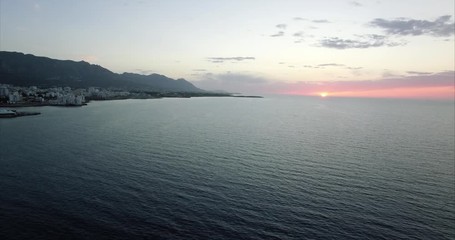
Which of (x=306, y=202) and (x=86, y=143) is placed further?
(x=86, y=143)

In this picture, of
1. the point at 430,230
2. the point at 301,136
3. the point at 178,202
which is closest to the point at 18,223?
the point at 178,202

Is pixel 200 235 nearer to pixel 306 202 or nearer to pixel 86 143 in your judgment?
pixel 306 202

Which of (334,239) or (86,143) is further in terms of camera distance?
(86,143)

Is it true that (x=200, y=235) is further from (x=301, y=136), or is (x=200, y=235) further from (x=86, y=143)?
(x=301, y=136)

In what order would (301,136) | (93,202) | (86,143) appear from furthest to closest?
(301,136) → (86,143) → (93,202)

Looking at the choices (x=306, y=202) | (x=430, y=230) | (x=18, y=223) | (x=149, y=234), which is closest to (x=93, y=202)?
(x=18, y=223)

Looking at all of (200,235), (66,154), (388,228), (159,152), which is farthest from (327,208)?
(66,154)

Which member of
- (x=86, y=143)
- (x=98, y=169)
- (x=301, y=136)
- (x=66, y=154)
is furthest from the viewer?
(x=301, y=136)

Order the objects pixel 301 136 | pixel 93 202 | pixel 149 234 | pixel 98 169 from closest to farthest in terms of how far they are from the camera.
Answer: pixel 149 234, pixel 93 202, pixel 98 169, pixel 301 136

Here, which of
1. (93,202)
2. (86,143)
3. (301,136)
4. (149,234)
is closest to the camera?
(149,234)
